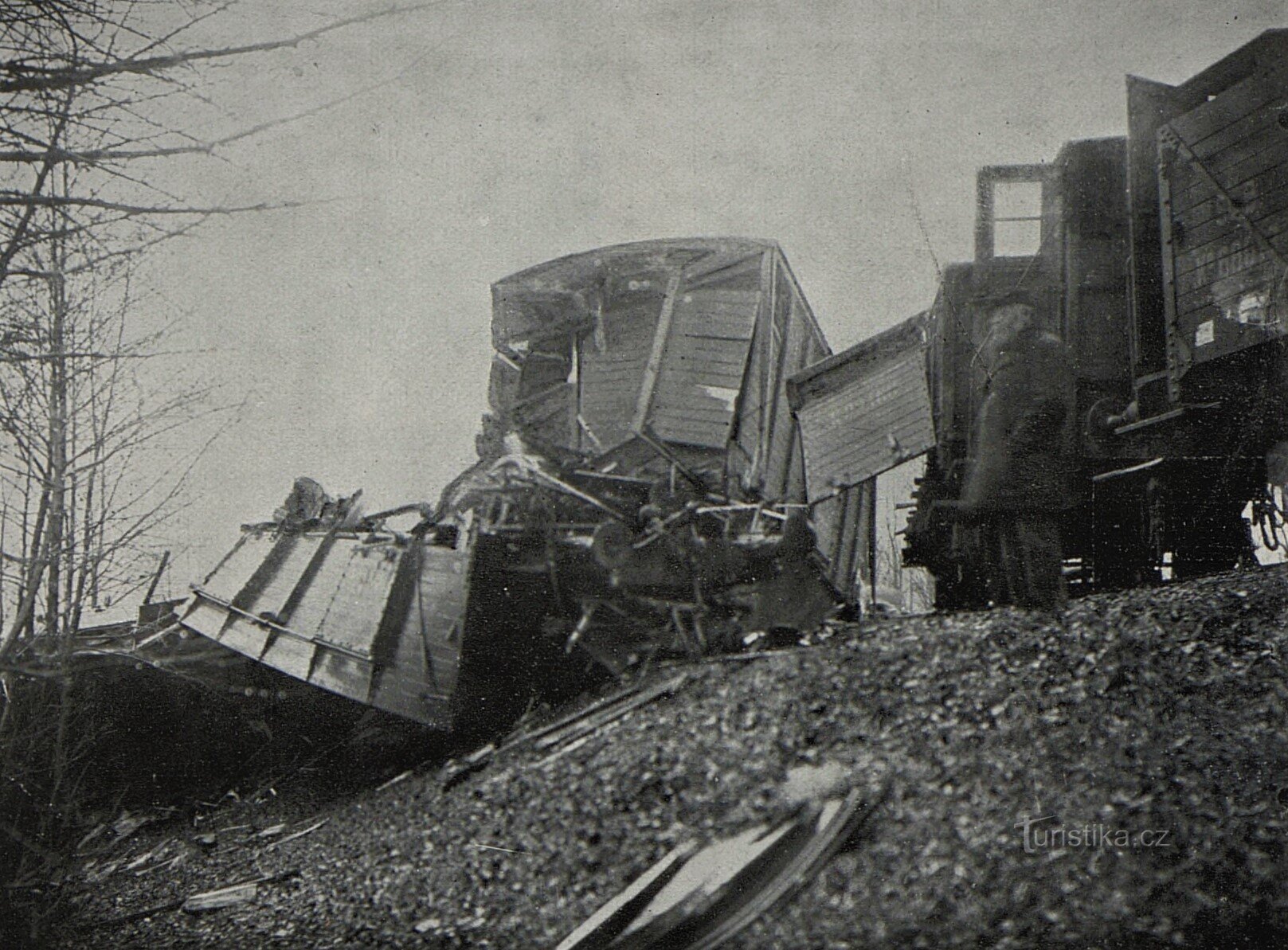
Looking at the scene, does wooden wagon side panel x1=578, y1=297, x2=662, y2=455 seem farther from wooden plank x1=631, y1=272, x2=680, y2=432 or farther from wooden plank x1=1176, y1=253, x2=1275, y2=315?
wooden plank x1=1176, y1=253, x2=1275, y2=315

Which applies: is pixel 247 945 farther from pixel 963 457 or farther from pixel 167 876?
Answer: pixel 963 457

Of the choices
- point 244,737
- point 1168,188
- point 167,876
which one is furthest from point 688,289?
point 167,876

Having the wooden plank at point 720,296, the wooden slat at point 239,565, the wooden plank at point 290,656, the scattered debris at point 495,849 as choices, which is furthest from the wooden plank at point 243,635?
the wooden plank at point 720,296

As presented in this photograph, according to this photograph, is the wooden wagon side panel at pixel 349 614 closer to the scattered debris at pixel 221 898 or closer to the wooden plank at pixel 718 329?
the scattered debris at pixel 221 898

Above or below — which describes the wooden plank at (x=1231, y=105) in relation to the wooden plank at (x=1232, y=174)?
above

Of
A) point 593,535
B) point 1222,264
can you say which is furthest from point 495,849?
point 1222,264

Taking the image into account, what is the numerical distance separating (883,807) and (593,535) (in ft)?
13.7

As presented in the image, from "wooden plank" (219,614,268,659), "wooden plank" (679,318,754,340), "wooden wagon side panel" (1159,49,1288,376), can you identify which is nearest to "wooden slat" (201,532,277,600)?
"wooden plank" (219,614,268,659)

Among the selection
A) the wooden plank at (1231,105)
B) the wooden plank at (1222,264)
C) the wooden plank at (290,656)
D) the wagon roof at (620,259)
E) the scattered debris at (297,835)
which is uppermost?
the wagon roof at (620,259)

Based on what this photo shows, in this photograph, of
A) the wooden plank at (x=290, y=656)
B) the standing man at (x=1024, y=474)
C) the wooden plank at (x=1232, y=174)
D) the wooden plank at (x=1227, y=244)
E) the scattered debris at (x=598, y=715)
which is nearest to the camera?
the wooden plank at (x=1227, y=244)

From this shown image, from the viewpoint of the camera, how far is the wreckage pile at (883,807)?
11.4 feet

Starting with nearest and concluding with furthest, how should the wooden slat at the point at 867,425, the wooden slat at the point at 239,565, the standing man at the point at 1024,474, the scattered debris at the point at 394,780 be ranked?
the standing man at the point at 1024,474, the scattered debris at the point at 394,780, the wooden slat at the point at 867,425, the wooden slat at the point at 239,565

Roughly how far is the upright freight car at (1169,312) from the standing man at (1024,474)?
0.59m

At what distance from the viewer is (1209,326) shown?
633 cm
